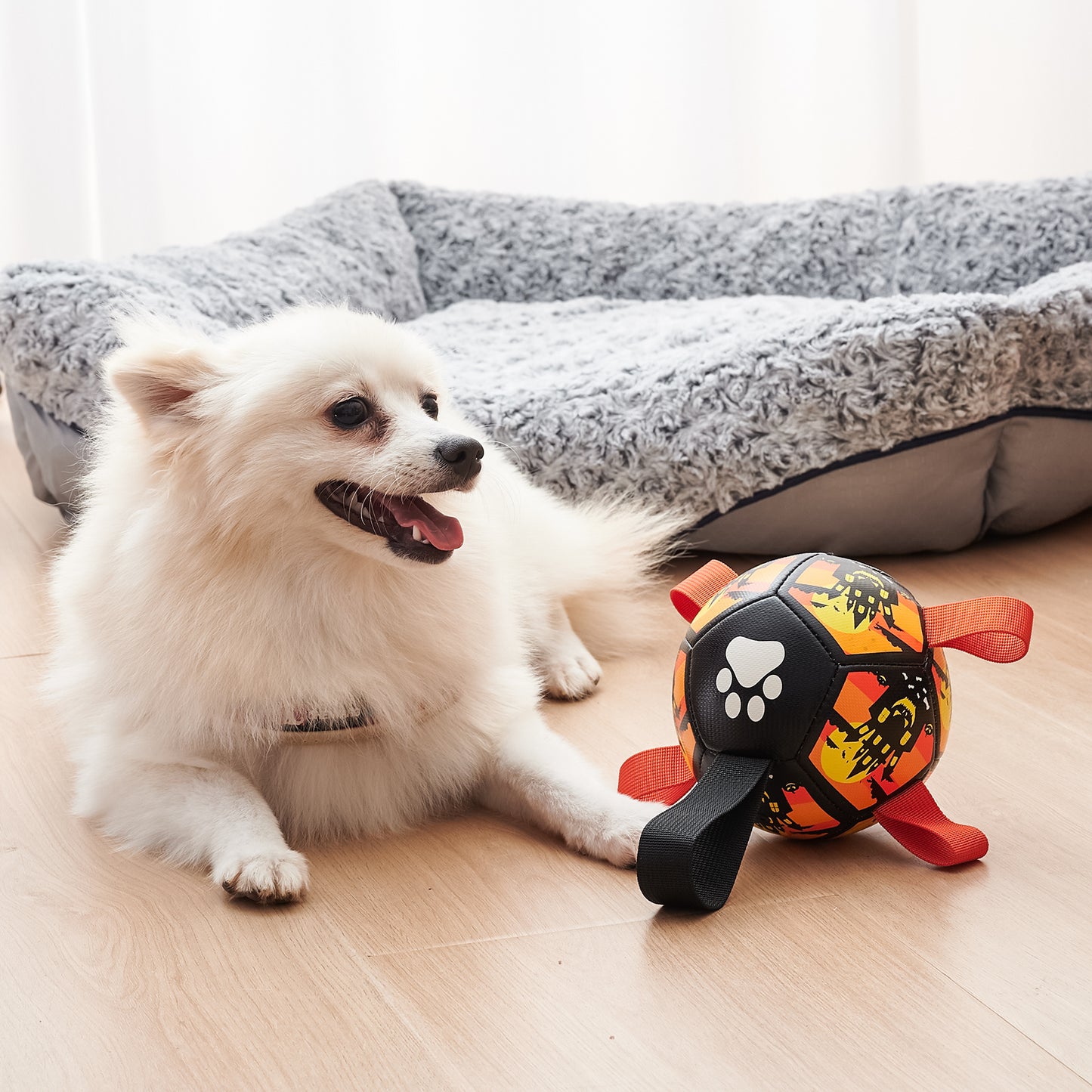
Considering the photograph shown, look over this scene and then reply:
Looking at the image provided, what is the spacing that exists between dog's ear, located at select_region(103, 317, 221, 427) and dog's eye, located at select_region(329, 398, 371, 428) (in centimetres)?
13

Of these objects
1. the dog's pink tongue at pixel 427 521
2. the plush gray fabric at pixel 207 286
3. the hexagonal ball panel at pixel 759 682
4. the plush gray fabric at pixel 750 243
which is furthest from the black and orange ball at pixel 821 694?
the plush gray fabric at pixel 750 243

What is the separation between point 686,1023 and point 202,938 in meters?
0.48

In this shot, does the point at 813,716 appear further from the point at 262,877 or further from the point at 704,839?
the point at 262,877

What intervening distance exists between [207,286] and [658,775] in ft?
5.36

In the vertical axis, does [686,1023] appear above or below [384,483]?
below

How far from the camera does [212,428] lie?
4.23 ft

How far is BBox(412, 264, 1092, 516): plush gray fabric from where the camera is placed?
2123 mm

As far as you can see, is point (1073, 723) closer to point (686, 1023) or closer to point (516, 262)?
point (686, 1023)

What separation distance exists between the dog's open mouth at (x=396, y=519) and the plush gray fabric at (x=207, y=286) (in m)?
1.03

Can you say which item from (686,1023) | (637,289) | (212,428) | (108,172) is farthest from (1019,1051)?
(108,172)

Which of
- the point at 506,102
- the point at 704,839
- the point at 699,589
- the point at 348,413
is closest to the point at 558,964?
the point at 704,839

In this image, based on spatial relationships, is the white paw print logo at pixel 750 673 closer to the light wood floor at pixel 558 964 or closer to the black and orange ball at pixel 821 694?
the black and orange ball at pixel 821 694

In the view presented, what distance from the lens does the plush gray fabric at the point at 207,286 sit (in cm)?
228

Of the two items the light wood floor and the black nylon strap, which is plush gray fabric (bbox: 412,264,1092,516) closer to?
the light wood floor
